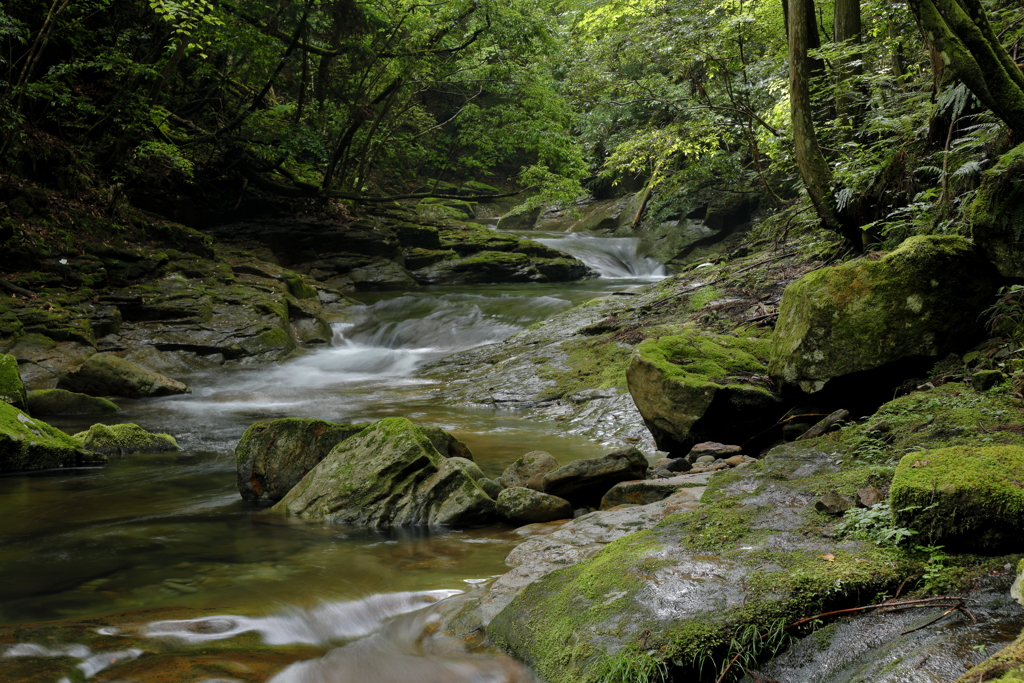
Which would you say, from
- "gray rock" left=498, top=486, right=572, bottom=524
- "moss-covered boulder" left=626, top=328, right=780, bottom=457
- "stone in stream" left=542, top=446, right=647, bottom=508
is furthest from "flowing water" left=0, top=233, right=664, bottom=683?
"moss-covered boulder" left=626, top=328, right=780, bottom=457

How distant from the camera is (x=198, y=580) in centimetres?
411

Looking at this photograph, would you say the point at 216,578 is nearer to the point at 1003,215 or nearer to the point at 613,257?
the point at 1003,215

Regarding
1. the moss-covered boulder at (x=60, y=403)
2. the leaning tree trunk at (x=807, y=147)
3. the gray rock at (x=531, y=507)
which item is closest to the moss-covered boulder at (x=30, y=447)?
the moss-covered boulder at (x=60, y=403)

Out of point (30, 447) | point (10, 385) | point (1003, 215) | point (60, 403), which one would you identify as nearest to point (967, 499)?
point (1003, 215)

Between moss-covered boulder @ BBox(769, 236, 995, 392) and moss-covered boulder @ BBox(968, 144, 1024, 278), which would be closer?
moss-covered boulder @ BBox(968, 144, 1024, 278)

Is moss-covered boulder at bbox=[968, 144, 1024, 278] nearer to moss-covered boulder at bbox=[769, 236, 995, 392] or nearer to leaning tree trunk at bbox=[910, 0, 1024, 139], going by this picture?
moss-covered boulder at bbox=[769, 236, 995, 392]

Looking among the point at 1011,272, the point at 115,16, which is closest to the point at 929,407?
the point at 1011,272

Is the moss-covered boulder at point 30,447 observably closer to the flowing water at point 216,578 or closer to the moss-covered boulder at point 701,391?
the flowing water at point 216,578

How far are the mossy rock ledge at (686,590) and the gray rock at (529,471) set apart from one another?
2.57 metres

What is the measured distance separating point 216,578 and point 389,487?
1584 millimetres

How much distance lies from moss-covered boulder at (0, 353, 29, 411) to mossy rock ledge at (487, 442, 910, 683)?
8423mm

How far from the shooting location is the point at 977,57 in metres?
4.48

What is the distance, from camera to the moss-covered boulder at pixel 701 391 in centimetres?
598

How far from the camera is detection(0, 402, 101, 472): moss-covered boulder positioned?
690cm
